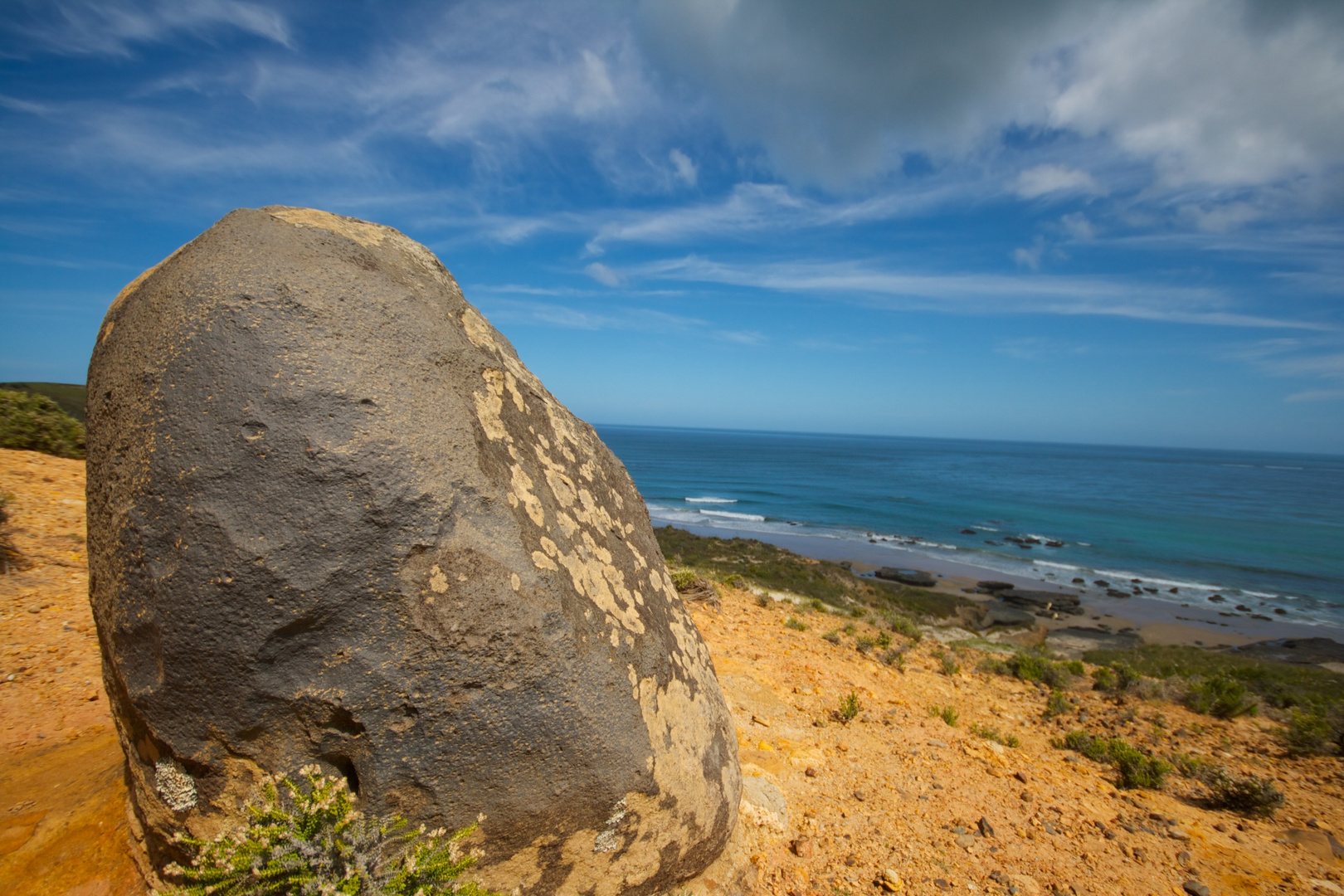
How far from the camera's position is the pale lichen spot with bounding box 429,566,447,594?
245cm

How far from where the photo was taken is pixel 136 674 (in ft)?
8.00

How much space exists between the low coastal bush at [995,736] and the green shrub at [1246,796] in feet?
5.22

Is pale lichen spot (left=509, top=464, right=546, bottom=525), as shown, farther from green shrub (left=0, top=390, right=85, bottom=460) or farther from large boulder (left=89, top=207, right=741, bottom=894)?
green shrub (left=0, top=390, right=85, bottom=460)

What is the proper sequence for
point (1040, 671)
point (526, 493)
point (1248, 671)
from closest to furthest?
point (526, 493) < point (1040, 671) < point (1248, 671)

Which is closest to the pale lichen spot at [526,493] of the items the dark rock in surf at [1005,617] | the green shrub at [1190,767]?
the green shrub at [1190,767]

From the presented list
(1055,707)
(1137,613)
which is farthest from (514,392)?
(1137,613)

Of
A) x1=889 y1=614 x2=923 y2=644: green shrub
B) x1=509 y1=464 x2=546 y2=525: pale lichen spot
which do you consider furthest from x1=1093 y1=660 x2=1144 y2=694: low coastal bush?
x1=509 y1=464 x2=546 y2=525: pale lichen spot

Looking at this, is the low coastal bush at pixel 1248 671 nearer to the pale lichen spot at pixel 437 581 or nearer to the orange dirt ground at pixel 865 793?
the orange dirt ground at pixel 865 793

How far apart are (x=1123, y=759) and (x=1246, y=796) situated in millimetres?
910

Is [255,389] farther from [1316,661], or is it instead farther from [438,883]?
[1316,661]

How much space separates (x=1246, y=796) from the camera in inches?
220

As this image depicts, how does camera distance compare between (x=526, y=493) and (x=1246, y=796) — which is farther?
(x=1246, y=796)

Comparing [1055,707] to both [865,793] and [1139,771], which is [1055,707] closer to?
[1139,771]

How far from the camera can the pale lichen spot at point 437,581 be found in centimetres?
245
